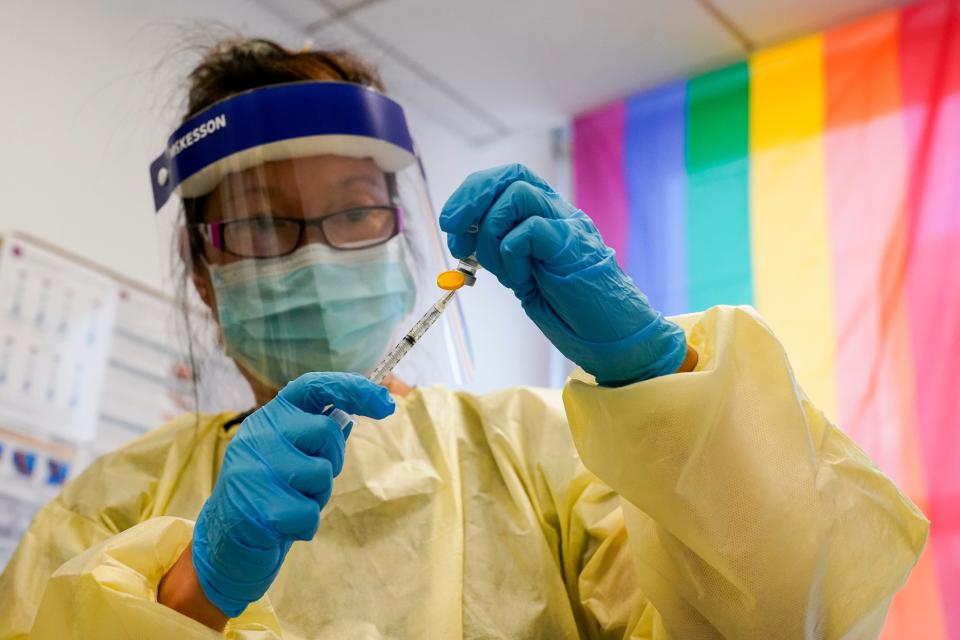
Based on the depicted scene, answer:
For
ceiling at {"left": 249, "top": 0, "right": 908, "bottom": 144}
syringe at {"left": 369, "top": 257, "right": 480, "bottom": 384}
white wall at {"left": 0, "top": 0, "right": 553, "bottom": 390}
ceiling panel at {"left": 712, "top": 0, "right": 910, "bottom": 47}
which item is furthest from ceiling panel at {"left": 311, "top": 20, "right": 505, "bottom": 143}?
syringe at {"left": 369, "top": 257, "right": 480, "bottom": 384}

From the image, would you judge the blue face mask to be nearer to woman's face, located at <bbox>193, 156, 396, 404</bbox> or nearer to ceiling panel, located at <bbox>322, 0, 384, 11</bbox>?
woman's face, located at <bbox>193, 156, 396, 404</bbox>

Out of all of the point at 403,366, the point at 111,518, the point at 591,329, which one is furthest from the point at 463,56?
the point at 591,329

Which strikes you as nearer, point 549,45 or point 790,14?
point 790,14

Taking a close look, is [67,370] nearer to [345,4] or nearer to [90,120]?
[90,120]

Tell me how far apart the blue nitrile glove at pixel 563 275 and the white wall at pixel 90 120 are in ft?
3.06

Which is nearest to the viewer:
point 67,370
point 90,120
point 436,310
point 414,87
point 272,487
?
point 272,487

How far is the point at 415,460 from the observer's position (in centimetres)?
125

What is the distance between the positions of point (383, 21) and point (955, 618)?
185 cm

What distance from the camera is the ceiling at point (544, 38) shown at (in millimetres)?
2602

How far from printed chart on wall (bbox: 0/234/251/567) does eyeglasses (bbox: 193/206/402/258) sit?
73 cm

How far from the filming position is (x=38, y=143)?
7.00 feet

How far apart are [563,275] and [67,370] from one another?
1467 mm

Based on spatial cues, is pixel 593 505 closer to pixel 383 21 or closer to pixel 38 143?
pixel 38 143

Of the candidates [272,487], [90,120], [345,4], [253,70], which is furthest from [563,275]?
[345,4]
